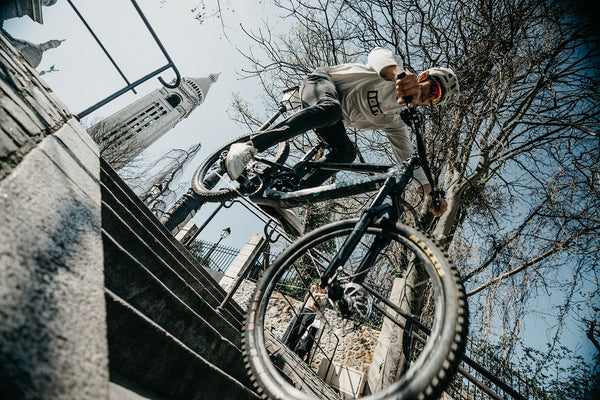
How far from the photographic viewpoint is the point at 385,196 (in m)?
1.88

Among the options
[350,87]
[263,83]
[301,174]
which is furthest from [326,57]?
[301,174]

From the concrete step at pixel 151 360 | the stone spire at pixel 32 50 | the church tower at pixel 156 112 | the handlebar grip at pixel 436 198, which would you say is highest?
the church tower at pixel 156 112

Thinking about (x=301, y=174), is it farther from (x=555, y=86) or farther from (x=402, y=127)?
(x=555, y=86)

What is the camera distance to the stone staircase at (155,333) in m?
1.10

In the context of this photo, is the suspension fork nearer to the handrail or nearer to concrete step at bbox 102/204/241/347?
concrete step at bbox 102/204/241/347

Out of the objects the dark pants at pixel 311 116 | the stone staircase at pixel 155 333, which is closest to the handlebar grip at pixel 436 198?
the dark pants at pixel 311 116

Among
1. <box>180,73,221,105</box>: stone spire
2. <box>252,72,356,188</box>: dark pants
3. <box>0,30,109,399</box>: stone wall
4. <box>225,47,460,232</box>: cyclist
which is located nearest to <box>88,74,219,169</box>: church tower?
<box>180,73,221,105</box>: stone spire

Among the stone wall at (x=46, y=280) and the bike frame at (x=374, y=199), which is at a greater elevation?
the bike frame at (x=374, y=199)

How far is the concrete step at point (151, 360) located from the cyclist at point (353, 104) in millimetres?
1665

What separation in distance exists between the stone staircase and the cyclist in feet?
3.58

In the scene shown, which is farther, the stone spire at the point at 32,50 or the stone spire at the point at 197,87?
the stone spire at the point at 197,87

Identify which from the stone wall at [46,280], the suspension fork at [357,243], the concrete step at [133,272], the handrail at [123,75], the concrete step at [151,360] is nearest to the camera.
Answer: the stone wall at [46,280]

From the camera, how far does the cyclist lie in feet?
7.14

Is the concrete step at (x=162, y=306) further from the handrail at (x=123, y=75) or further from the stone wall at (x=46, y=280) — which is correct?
the handrail at (x=123, y=75)
